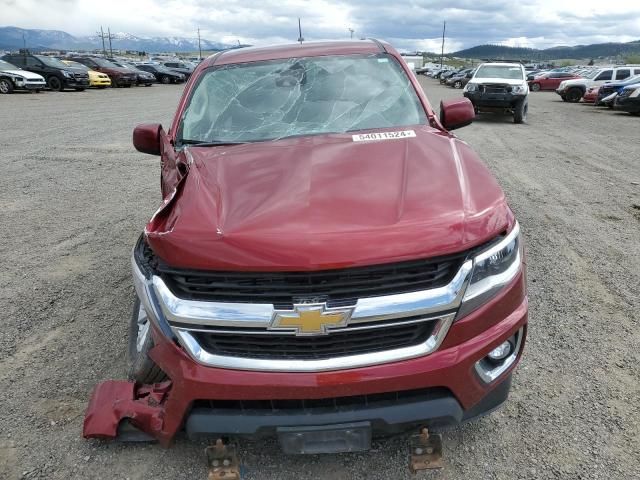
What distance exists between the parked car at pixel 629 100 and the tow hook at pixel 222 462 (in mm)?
18820

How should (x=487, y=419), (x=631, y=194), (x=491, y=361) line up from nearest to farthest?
(x=491, y=361) → (x=487, y=419) → (x=631, y=194)

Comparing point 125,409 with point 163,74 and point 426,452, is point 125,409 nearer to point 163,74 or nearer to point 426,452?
point 426,452

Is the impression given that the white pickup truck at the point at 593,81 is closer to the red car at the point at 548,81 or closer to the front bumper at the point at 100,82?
the red car at the point at 548,81

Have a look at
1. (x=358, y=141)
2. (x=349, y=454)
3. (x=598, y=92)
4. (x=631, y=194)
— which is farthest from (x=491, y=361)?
(x=598, y=92)

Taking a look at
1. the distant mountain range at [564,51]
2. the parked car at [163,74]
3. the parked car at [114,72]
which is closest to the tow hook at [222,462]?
the parked car at [114,72]

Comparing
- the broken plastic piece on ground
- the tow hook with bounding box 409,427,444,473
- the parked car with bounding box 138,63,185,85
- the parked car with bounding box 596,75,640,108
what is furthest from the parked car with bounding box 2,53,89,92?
the tow hook with bounding box 409,427,444,473

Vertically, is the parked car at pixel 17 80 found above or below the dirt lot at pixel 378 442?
above

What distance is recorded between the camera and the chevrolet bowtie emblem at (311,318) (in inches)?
75.6

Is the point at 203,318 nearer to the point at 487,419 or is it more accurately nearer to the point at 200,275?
the point at 200,275

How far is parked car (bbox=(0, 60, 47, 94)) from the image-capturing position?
22828mm

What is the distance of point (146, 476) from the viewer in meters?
2.35

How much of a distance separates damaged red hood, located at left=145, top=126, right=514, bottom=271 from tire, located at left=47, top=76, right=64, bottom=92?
2739cm

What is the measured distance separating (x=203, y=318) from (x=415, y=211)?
926 mm

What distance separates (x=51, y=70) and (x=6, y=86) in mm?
3037
